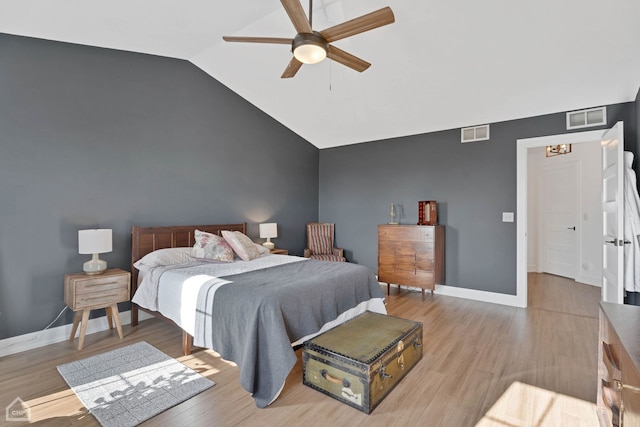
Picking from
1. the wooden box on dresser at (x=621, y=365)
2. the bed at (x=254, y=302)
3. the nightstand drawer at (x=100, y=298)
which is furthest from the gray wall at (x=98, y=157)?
the wooden box on dresser at (x=621, y=365)

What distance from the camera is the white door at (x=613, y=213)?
9.86 feet

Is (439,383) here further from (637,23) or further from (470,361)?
(637,23)

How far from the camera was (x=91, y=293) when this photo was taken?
9.61ft

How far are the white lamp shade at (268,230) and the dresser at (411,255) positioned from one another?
5.45ft

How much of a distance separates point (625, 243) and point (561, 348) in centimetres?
123

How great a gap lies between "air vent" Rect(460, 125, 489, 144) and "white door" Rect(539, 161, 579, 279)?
106 inches

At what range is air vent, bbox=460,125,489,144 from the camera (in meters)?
4.41

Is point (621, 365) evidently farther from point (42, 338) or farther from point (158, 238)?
point (42, 338)

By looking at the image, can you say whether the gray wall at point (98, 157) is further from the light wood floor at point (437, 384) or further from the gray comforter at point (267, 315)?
the gray comforter at point (267, 315)

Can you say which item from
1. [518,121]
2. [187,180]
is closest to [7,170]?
[187,180]

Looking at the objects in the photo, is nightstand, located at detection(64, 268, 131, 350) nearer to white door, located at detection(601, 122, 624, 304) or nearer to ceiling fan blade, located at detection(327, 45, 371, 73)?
ceiling fan blade, located at detection(327, 45, 371, 73)

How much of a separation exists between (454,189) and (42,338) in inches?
206

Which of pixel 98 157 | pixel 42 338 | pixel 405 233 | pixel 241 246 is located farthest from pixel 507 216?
pixel 42 338

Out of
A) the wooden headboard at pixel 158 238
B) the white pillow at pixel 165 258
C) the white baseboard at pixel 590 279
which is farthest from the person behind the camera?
the white baseboard at pixel 590 279
